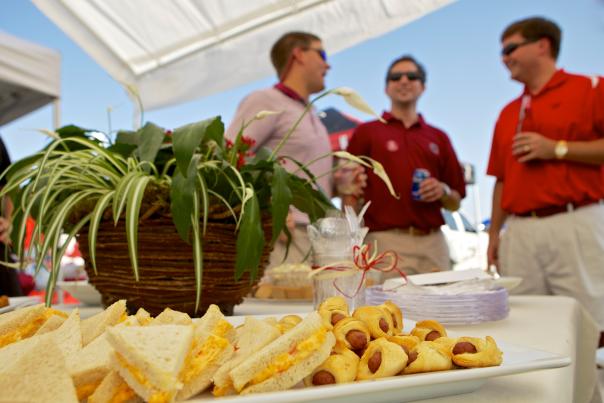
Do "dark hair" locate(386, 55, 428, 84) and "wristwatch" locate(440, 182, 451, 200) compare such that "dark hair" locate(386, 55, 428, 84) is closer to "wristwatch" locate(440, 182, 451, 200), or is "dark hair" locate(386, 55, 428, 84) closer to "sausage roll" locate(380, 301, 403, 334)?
"wristwatch" locate(440, 182, 451, 200)

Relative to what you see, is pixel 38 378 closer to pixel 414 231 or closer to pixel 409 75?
pixel 414 231

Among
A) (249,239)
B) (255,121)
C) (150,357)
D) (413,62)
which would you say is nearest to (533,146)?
(413,62)

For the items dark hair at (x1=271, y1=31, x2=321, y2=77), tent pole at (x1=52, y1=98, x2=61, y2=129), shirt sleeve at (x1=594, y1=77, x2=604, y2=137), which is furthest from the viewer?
tent pole at (x1=52, y1=98, x2=61, y2=129)

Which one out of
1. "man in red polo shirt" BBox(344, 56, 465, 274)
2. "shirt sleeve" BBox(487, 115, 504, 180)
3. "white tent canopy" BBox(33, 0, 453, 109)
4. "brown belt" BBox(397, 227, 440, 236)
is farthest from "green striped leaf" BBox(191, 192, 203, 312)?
"white tent canopy" BBox(33, 0, 453, 109)

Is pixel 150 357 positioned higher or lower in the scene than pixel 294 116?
lower

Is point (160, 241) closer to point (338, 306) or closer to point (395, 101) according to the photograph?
point (338, 306)

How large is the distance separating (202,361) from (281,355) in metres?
0.05

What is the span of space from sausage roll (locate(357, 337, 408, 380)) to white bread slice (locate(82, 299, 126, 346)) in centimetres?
21

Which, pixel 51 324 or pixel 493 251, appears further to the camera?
pixel 493 251

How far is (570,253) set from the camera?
1.84 meters

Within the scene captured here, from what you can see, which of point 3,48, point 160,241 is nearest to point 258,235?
point 160,241

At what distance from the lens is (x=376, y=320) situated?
0.48 m

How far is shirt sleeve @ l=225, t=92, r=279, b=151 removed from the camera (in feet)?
5.53

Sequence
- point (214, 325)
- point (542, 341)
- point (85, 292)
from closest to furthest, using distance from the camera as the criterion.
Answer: point (214, 325), point (542, 341), point (85, 292)
